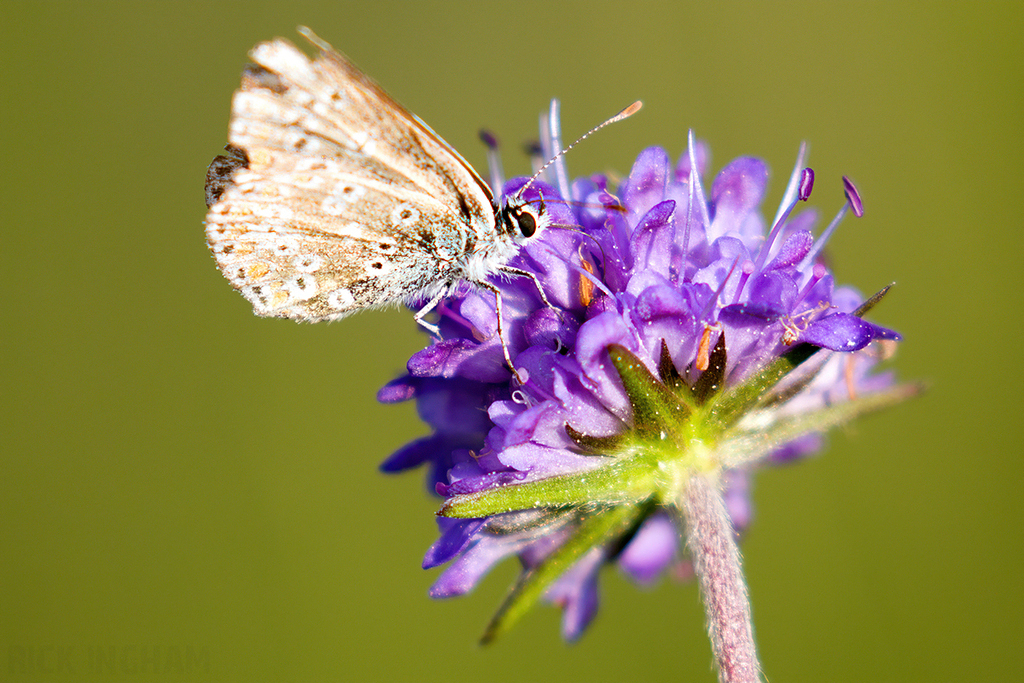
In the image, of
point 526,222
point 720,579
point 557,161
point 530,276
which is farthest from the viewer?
point 557,161

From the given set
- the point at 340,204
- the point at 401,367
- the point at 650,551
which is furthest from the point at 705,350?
the point at 401,367

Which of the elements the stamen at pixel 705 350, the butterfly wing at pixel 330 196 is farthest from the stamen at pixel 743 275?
the butterfly wing at pixel 330 196

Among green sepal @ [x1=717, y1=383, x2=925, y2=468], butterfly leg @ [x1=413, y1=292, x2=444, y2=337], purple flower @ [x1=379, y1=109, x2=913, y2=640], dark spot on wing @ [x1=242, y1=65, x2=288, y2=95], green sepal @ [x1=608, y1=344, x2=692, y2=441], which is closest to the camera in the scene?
green sepal @ [x1=608, y1=344, x2=692, y2=441]

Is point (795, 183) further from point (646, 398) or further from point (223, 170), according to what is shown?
point (223, 170)

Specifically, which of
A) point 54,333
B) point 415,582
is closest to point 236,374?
point 54,333

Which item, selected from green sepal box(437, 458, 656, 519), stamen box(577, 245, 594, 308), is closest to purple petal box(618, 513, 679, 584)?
green sepal box(437, 458, 656, 519)

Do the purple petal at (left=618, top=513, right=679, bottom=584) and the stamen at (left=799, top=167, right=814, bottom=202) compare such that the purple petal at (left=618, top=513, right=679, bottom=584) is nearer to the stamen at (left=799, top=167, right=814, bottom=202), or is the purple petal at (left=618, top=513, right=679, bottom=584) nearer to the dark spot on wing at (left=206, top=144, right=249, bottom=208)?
the stamen at (left=799, top=167, right=814, bottom=202)

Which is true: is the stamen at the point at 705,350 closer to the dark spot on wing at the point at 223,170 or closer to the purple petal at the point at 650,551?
the purple petal at the point at 650,551
